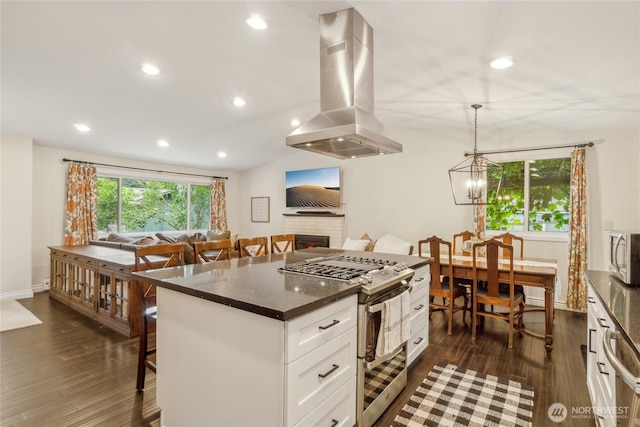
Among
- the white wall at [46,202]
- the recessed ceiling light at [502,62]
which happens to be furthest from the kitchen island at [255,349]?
the white wall at [46,202]

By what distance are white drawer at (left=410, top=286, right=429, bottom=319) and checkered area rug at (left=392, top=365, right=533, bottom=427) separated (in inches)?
20.0

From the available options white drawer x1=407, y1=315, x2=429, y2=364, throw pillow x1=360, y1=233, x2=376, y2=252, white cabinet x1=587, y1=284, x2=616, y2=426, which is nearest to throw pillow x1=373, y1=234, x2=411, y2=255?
throw pillow x1=360, y1=233, x2=376, y2=252

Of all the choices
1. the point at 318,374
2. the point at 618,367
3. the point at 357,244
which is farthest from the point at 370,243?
the point at 618,367

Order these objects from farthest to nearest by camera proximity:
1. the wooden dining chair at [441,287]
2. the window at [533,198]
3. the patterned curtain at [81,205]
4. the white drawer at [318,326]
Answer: the patterned curtain at [81,205]
the window at [533,198]
the wooden dining chair at [441,287]
the white drawer at [318,326]

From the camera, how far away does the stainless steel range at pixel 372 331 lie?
1.85 metres

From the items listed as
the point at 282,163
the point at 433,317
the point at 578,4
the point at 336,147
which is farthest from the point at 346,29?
the point at 282,163

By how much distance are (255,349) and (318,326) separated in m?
0.31

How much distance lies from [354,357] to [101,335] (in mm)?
3054

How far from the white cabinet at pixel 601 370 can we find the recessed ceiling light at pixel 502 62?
6.10ft

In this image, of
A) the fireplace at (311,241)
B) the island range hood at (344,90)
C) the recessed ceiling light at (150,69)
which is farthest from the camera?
the fireplace at (311,241)

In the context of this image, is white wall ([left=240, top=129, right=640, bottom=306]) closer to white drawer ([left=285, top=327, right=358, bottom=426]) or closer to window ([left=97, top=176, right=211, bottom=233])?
window ([left=97, top=176, right=211, bottom=233])

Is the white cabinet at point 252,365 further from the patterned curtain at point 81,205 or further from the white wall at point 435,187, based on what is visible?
the patterned curtain at point 81,205

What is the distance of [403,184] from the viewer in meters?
5.73

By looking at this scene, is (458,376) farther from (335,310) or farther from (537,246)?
(537,246)
